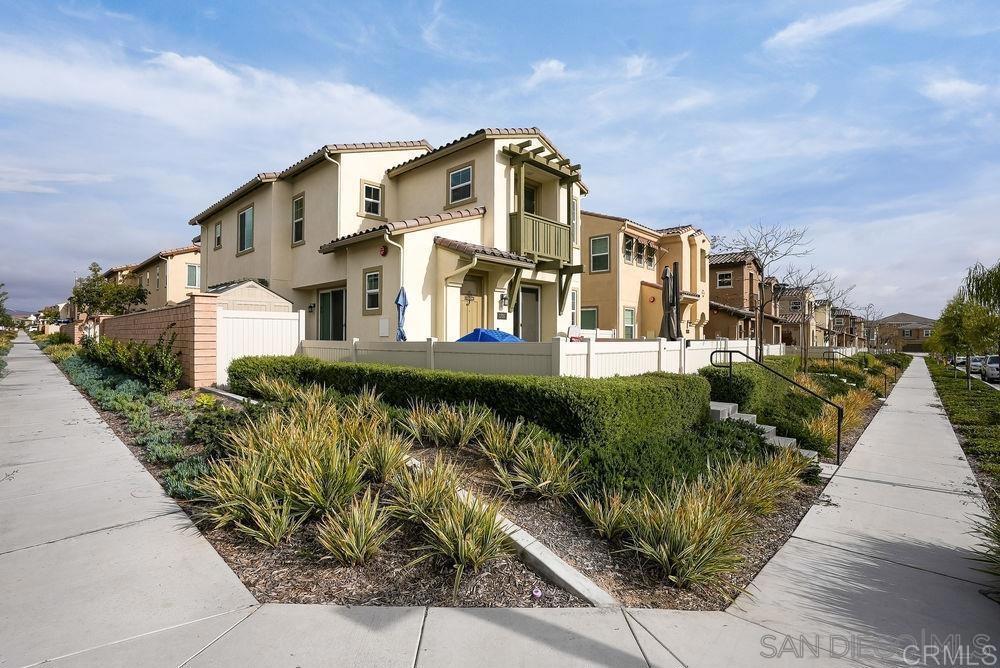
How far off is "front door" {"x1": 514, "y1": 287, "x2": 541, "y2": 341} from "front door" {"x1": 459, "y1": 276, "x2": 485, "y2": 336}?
6.93ft

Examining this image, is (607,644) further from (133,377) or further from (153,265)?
(153,265)

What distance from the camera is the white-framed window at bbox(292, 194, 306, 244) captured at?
54.8 feet

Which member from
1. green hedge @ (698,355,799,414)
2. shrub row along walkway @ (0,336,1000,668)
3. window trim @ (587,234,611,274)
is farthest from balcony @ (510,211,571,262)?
shrub row along walkway @ (0,336,1000,668)

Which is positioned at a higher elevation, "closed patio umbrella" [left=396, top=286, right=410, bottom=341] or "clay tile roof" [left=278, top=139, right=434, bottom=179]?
"clay tile roof" [left=278, top=139, right=434, bottom=179]

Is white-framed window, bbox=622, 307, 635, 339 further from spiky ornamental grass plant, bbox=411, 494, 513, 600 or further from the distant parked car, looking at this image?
the distant parked car

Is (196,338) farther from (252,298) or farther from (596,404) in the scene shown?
(596,404)

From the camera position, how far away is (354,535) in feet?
12.8

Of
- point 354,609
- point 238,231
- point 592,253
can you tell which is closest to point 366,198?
point 238,231

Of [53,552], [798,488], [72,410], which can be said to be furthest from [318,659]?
[72,410]

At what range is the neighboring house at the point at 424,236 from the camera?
12688 mm

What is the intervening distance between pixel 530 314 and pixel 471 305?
2.81m

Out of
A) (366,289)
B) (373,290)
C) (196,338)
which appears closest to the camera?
(196,338)

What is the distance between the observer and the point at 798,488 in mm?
6719

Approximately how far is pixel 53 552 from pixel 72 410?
290 inches
